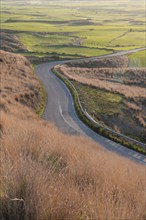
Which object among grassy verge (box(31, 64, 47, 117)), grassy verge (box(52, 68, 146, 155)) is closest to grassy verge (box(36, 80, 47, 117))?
grassy verge (box(31, 64, 47, 117))

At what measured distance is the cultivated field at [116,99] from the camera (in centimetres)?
3469

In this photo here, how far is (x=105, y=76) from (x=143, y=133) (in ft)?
111

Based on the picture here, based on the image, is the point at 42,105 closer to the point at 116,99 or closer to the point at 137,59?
the point at 116,99

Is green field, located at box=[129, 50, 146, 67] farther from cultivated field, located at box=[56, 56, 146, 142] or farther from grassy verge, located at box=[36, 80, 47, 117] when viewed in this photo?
grassy verge, located at box=[36, 80, 47, 117]

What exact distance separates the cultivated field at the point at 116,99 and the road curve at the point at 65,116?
1.92 m

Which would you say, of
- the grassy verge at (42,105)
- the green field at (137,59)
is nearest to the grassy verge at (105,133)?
the grassy verge at (42,105)

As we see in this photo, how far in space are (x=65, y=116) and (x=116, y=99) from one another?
1053 cm

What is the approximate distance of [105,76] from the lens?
66.0 metres

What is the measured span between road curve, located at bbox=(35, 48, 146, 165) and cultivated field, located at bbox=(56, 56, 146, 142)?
1919mm

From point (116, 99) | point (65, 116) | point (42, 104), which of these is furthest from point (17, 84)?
point (116, 99)

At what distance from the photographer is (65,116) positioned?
34438 mm

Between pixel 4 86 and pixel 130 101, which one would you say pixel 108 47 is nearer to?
pixel 130 101

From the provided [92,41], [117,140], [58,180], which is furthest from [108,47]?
[58,180]

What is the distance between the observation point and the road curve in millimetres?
26719
